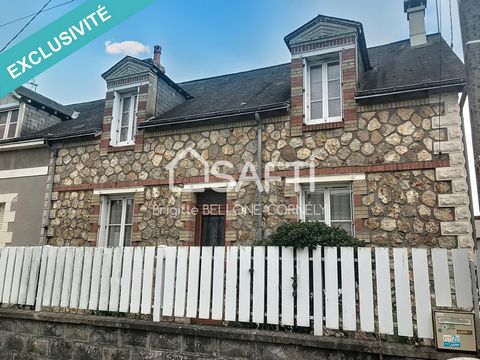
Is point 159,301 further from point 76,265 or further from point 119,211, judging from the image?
point 119,211

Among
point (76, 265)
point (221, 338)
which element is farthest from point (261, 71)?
point (221, 338)

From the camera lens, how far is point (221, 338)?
404cm

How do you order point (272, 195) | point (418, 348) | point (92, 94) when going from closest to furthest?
point (418, 348) < point (272, 195) < point (92, 94)

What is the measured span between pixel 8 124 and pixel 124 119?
431cm

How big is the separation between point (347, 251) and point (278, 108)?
4.15m

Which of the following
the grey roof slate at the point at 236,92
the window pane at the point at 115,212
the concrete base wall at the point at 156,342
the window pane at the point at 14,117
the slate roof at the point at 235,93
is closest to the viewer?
the concrete base wall at the point at 156,342

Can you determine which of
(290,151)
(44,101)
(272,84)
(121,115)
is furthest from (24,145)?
(290,151)

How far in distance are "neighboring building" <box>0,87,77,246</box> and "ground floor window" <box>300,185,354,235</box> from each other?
6658 millimetres

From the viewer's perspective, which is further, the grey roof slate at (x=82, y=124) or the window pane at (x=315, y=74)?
the grey roof slate at (x=82, y=124)

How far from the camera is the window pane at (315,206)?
732cm

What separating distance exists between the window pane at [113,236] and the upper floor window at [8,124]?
15.9 ft

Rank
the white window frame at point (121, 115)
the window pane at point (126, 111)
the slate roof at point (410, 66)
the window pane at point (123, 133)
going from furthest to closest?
the window pane at point (126, 111)
the window pane at point (123, 133)
the white window frame at point (121, 115)
the slate roof at point (410, 66)

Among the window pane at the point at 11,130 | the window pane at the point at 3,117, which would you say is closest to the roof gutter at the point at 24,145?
the window pane at the point at 11,130

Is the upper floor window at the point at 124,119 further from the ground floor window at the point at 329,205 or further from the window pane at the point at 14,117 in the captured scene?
the ground floor window at the point at 329,205
